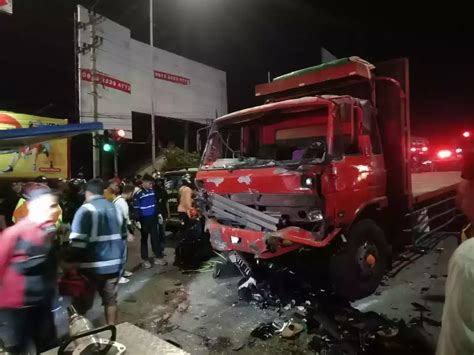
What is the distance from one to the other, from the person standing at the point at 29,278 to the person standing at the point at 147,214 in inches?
155

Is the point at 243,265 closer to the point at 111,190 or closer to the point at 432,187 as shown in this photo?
the point at 111,190

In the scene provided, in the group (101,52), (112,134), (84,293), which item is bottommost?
(84,293)

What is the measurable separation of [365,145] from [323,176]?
3.87 feet

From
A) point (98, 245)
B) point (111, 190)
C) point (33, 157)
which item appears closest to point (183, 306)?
point (98, 245)

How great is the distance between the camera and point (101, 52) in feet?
56.1

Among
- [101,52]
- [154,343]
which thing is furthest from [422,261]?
[101,52]

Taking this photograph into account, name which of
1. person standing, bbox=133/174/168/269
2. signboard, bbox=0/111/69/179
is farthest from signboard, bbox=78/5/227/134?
person standing, bbox=133/174/168/269

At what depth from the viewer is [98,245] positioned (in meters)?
3.97

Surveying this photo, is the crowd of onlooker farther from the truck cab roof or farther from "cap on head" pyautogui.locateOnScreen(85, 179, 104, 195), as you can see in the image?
the truck cab roof

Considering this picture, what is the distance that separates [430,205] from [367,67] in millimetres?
3097

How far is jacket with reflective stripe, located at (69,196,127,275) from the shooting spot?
12.8 feet

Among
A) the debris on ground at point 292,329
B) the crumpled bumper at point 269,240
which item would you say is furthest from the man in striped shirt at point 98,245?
the debris on ground at point 292,329

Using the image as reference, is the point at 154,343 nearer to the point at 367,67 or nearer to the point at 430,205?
the point at 367,67

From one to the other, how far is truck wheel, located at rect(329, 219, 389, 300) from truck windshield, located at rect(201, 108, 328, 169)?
4.24 ft
